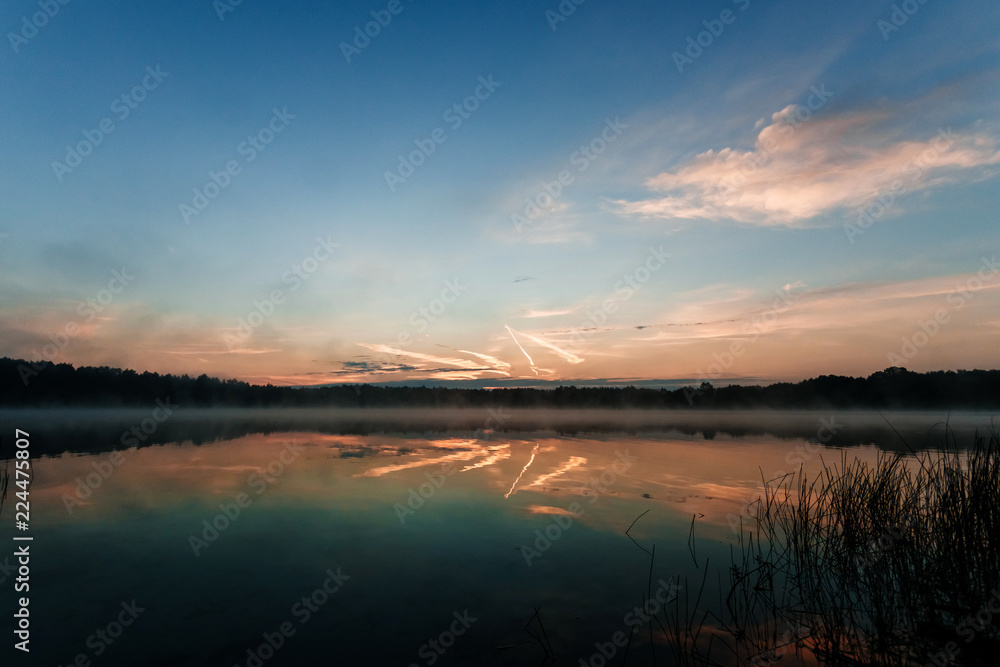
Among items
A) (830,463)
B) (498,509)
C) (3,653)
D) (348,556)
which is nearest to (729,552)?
(498,509)

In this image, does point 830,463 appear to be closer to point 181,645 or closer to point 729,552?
point 729,552

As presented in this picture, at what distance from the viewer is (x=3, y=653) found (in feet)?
18.3

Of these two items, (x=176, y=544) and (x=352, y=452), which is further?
(x=352, y=452)

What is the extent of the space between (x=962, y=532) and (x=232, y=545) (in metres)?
12.6
